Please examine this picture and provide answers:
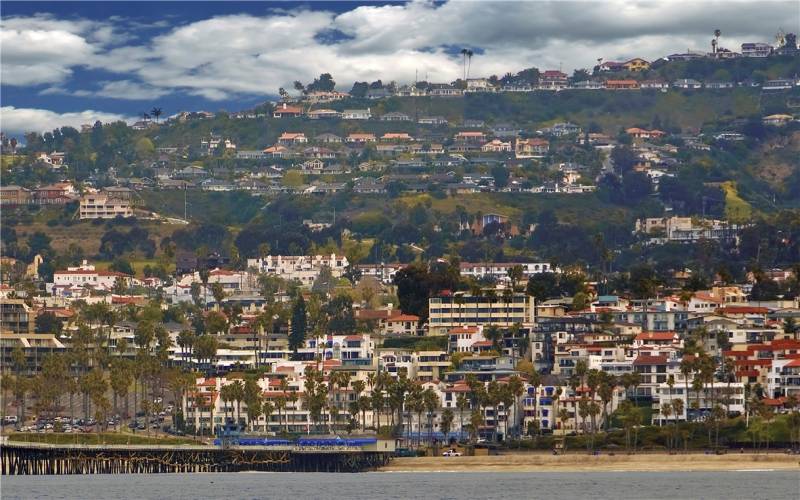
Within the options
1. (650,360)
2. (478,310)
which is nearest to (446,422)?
(650,360)

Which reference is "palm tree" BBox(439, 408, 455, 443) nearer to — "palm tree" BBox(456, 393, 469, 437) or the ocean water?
"palm tree" BBox(456, 393, 469, 437)

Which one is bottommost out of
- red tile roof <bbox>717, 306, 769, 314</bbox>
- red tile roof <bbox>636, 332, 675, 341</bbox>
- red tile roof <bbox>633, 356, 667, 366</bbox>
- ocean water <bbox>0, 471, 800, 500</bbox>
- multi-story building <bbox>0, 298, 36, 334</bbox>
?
ocean water <bbox>0, 471, 800, 500</bbox>

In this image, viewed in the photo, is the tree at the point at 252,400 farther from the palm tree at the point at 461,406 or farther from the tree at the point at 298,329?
the tree at the point at 298,329

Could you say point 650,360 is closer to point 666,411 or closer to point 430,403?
point 666,411

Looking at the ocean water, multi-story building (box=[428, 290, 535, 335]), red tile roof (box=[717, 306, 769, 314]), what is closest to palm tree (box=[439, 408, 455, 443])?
the ocean water

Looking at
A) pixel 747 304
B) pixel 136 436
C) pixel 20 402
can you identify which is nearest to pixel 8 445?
pixel 136 436
